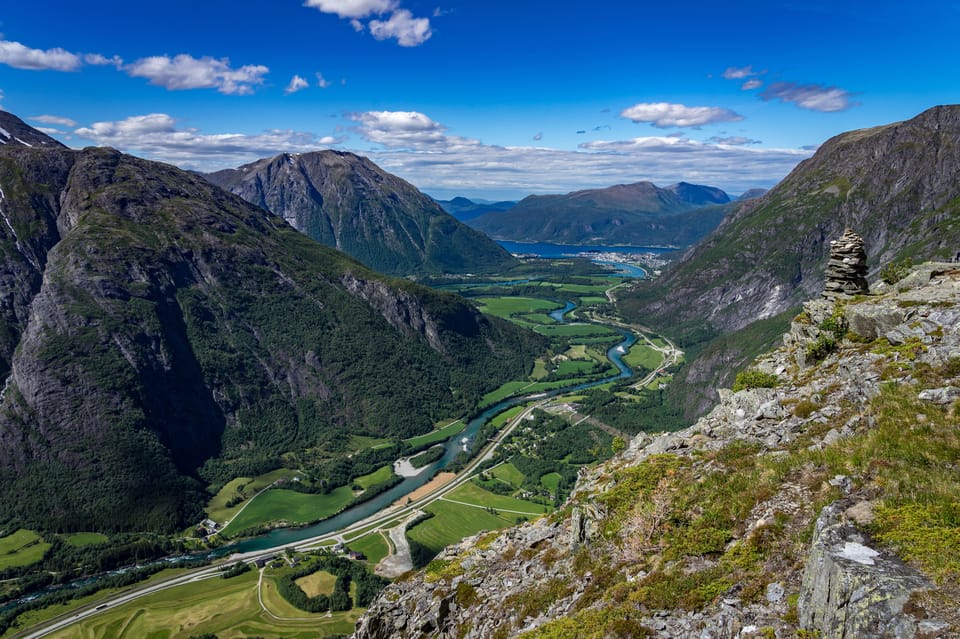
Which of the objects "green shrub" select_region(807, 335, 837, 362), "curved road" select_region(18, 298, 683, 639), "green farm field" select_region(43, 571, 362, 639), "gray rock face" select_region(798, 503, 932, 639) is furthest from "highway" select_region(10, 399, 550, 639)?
"gray rock face" select_region(798, 503, 932, 639)

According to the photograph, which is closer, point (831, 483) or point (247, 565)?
point (831, 483)

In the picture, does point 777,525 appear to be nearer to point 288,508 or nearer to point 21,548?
point 288,508

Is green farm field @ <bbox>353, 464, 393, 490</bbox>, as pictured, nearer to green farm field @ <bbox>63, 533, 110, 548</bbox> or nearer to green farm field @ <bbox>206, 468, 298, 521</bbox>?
green farm field @ <bbox>206, 468, 298, 521</bbox>

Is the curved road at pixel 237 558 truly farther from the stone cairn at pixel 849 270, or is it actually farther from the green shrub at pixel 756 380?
the stone cairn at pixel 849 270

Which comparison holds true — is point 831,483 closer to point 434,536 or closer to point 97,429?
point 434,536

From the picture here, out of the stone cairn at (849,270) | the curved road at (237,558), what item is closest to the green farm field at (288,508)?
the curved road at (237,558)

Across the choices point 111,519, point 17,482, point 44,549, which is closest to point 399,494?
point 111,519
